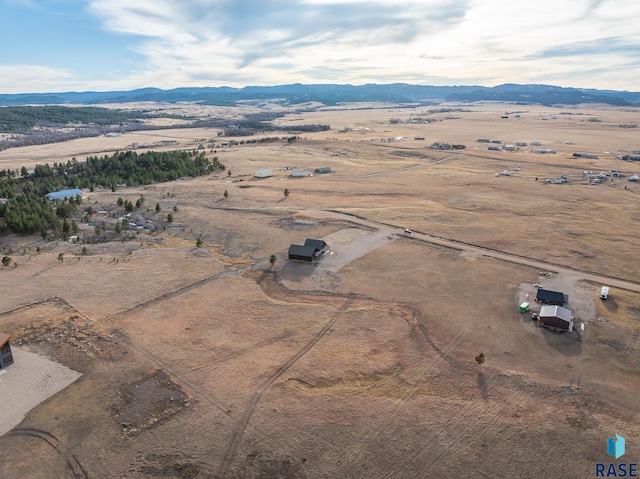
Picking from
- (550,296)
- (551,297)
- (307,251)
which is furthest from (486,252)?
(307,251)

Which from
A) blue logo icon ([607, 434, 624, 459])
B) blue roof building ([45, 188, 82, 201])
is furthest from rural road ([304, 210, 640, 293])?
blue roof building ([45, 188, 82, 201])

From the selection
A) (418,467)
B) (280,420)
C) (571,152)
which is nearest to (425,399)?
(418,467)

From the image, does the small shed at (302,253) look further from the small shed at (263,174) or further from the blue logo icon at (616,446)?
the small shed at (263,174)

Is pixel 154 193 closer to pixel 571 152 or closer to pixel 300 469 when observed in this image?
pixel 300 469

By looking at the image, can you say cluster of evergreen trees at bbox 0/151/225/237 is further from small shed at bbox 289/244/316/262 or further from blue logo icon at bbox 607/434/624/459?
blue logo icon at bbox 607/434/624/459

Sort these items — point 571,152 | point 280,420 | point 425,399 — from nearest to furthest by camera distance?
point 280,420
point 425,399
point 571,152
